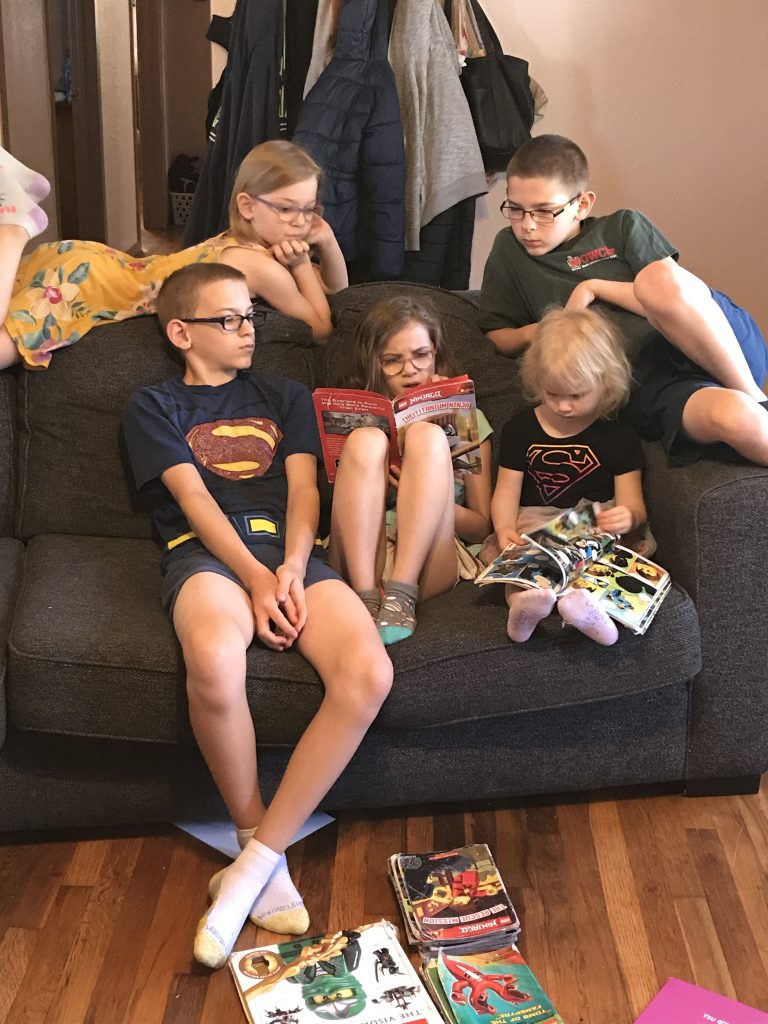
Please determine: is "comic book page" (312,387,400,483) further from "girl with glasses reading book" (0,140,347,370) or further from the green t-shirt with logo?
the green t-shirt with logo

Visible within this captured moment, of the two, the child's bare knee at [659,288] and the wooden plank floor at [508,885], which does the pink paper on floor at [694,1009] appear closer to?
the wooden plank floor at [508,885]

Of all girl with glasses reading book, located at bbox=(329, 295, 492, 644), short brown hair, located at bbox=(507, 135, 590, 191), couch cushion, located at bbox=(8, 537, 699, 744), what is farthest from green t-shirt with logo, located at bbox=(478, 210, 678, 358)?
couch cushion, located at bbox=(8, 537, 699, 744)

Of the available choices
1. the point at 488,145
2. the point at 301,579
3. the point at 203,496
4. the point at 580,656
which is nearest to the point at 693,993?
the point at 580,656

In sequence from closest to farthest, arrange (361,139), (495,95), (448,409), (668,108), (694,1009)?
(694,1009)
(448,409)
(361,139)
(495,95)
(668,108)

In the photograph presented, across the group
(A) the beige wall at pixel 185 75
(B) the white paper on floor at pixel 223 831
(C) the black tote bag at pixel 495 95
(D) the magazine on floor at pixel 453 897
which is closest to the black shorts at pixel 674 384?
(D) the magazine on floor at pixel 453 897

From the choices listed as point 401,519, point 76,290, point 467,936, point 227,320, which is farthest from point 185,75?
point 467,936

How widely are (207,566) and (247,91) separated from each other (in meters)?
1.65

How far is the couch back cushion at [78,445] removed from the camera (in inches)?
89.9

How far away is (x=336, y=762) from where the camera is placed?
174cm

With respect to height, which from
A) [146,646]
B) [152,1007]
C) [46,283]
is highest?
[46,283]

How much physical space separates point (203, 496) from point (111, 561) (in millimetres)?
258

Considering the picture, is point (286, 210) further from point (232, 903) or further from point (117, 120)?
point (117, 120)

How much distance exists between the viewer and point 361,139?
2.96 meters

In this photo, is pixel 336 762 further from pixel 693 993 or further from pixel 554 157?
pixel 554 157
